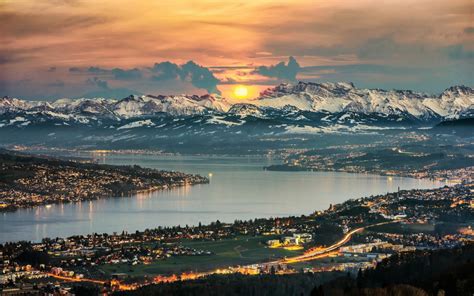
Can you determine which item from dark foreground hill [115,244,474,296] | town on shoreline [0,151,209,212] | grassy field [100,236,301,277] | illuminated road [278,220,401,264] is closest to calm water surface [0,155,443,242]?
town on shoreline [0,151,209,212]

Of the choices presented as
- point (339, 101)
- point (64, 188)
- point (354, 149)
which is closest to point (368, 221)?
point (64, 188)

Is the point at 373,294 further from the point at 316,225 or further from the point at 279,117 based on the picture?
the point at 279,117

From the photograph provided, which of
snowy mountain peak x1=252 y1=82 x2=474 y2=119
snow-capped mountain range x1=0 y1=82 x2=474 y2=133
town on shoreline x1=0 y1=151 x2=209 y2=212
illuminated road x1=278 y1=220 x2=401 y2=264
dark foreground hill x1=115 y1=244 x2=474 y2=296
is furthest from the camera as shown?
snowy mountain peak x1=252 y1=82 x2=474 y2=119

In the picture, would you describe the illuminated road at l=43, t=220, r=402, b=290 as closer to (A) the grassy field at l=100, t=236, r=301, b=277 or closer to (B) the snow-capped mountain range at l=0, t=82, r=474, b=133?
(A) the grassy field at l=100, t=236, r=301, b=277

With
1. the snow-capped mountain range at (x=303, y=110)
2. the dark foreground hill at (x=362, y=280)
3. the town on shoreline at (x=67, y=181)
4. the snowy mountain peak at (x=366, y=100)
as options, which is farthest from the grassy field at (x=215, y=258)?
the snowy mountain peak at (x=366, y=100)

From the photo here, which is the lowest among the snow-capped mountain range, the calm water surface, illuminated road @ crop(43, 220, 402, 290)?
illuminated road @ crop(43, 220, 402, 290)

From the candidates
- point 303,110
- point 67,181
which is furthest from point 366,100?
point 67,181

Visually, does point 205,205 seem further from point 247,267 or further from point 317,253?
point 247,267
